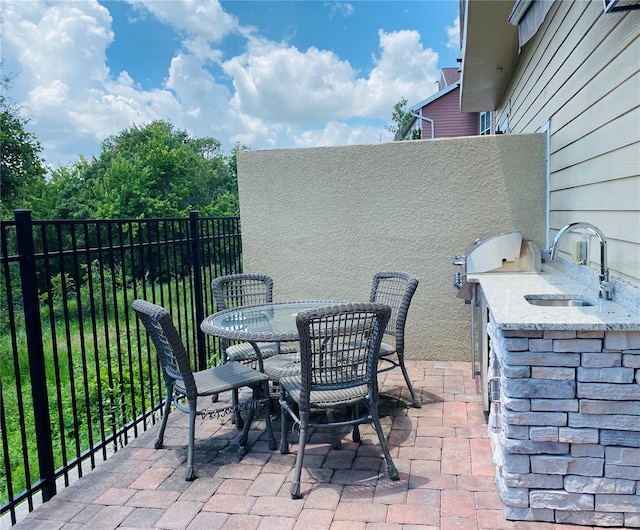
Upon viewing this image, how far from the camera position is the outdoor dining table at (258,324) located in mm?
2834

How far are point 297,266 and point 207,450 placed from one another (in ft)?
7.56

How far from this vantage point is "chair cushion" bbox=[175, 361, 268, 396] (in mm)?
2807

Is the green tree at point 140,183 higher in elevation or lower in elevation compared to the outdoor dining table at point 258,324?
higher

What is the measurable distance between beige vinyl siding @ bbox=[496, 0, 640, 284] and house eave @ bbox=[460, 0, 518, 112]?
0.61m

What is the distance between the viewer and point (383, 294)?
13.4 feet

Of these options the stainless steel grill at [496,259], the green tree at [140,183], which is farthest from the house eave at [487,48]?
the green tree at [140,183]

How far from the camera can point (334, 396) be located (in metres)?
2.55

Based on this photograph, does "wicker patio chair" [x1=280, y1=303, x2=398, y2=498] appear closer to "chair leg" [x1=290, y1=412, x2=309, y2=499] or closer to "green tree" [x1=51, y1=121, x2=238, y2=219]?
"chair leg" [x1=290, y1=412, x2=309, y2=499]

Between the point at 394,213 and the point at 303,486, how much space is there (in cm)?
279

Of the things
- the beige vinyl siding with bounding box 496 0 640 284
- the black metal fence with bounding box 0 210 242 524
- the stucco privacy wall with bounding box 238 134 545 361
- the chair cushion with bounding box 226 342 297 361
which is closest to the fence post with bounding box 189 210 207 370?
the black metal fence with bounding box 0 210 242 524

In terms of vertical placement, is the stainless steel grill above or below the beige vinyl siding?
below

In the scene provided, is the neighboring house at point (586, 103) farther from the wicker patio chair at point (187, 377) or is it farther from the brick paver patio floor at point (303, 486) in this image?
the wicker patio chair at point (187, 377)

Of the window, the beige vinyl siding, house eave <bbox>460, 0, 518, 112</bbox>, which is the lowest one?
the beige vinyl siding

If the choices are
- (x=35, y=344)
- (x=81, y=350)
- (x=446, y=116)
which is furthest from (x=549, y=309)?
(x=446, y=116)
